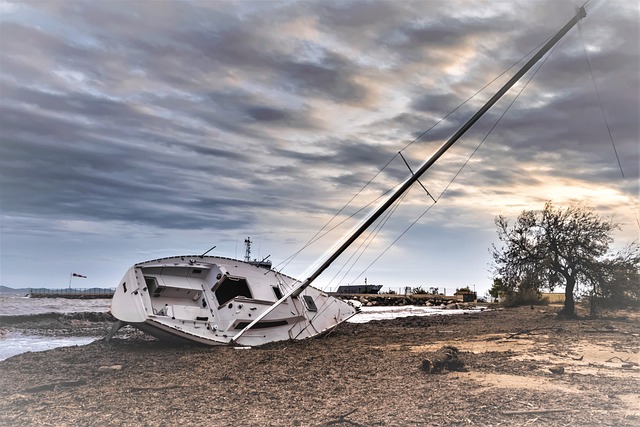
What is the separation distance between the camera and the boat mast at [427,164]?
17.0 metres

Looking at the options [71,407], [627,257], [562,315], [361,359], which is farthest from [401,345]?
[627,257]

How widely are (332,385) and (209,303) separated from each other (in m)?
8.30

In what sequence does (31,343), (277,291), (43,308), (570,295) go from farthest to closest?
1. (43,308)
2. (570,295)
3. (31,343)
4. (277,291)

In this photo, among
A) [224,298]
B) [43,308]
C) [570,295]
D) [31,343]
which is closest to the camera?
[224,298]

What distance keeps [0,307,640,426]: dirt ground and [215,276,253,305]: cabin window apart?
2652 mm

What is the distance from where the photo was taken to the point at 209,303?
59.5 ft

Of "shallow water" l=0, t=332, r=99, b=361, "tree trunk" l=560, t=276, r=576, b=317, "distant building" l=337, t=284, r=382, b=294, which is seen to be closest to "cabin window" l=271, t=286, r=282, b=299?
"shallow water" l=0, t=332, r=99, b=361

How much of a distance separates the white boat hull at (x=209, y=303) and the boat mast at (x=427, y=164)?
583mm

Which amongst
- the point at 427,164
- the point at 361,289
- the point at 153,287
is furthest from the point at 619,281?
the point at 361,289

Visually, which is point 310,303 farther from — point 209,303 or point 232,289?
point 209,303

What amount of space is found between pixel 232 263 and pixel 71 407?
10.6 metres

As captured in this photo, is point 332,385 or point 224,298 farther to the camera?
point 224,298

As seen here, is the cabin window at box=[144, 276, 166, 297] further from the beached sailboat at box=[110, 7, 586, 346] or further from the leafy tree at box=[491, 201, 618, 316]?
the leafy tree at box=[491, 201, 618, 316]

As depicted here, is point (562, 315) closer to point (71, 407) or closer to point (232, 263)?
point (232, 263)
